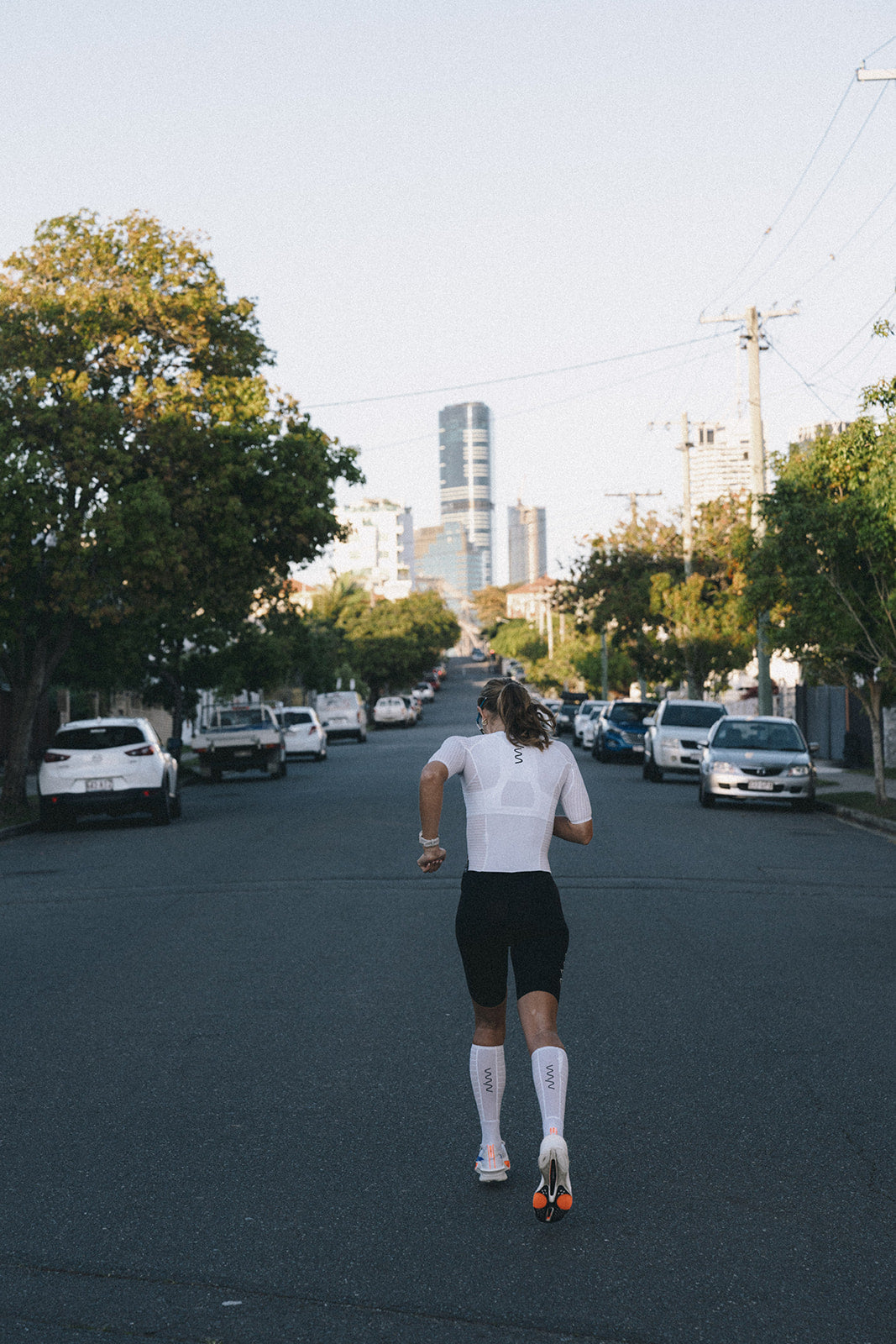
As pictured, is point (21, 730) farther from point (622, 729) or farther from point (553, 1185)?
point (553, 1185)

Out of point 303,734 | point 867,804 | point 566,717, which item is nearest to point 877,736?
point 867,804

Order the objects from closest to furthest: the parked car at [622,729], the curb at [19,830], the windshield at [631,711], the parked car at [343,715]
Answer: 1. the curb at [19,830]
2. the parked car at [622,729]
3. the windshield at [631,711]
4. the parked car at [343,715]

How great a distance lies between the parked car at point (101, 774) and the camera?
22.0 meters

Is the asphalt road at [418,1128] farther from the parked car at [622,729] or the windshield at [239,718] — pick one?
the parked car at [622,729]

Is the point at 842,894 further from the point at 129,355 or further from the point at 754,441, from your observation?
the point at 754,441

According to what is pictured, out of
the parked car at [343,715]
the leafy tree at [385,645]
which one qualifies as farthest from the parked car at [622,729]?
the leafy tree at [385,645]

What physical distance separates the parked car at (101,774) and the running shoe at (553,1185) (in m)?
17.8

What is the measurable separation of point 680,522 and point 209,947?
1780 inches

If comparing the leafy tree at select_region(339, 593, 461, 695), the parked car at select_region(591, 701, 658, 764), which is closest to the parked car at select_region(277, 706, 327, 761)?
the parked car at select_region(591, 701, 658, 764)

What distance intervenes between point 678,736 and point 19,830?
542 inches

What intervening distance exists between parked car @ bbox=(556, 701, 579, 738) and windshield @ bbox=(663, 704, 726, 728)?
2800 centimetres

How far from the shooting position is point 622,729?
39.5 m

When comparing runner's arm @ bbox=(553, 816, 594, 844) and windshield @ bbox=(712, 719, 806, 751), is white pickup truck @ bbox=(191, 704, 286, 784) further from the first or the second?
runner's arm @ bbox=(553, 816, 594, 844)

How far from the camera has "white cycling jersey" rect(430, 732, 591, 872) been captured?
211 inches
